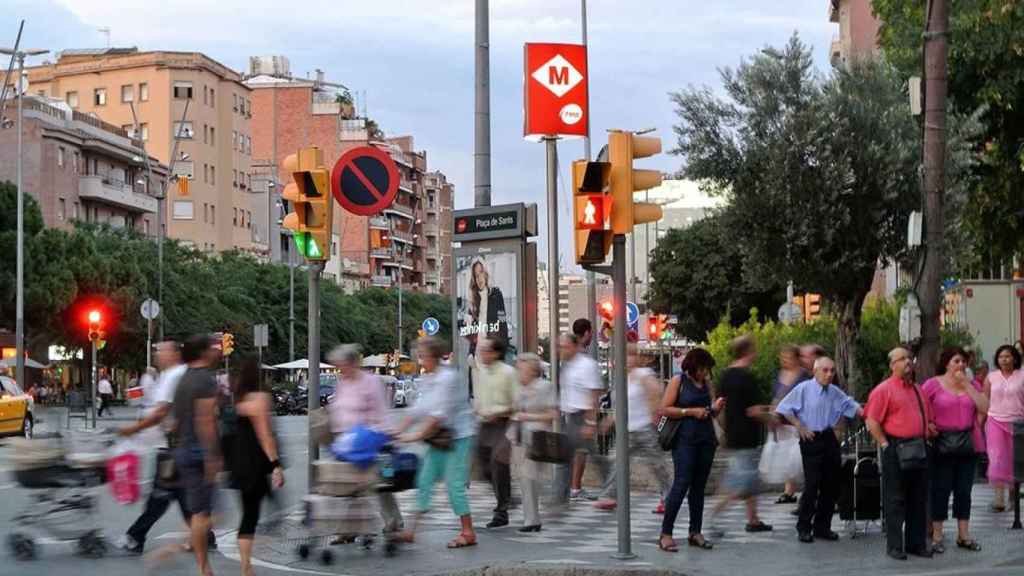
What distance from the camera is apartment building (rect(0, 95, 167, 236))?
92938 millimetres

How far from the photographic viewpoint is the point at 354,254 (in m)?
154

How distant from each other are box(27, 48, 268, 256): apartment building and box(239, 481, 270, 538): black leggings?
339ft

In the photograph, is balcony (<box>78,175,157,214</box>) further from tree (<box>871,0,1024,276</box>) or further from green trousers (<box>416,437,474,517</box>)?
green trousers (<box>416,437,474,517</box>)

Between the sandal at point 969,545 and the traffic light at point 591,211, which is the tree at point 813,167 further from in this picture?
the traffic light at point 591,211

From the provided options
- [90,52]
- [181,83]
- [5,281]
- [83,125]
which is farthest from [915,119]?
[90,52]

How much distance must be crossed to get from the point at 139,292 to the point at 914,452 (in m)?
67.7

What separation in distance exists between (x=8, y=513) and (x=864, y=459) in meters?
8.80

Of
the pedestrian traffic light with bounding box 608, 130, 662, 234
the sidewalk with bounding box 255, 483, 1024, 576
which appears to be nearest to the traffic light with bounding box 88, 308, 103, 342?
the sidewalk with bounding box 255, 483, 1024, 576

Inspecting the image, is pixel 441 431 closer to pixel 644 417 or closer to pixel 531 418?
pixel 531 418

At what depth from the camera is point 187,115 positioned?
118 meters

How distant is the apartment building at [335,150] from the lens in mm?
144750

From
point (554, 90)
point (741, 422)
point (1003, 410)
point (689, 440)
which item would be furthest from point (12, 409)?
point (689, 440)

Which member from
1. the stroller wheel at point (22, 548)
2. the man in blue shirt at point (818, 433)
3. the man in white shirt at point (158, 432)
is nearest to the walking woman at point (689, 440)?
the man in blue shirt at point (818, 433)

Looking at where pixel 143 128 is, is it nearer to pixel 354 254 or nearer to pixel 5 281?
pixel 354 254
